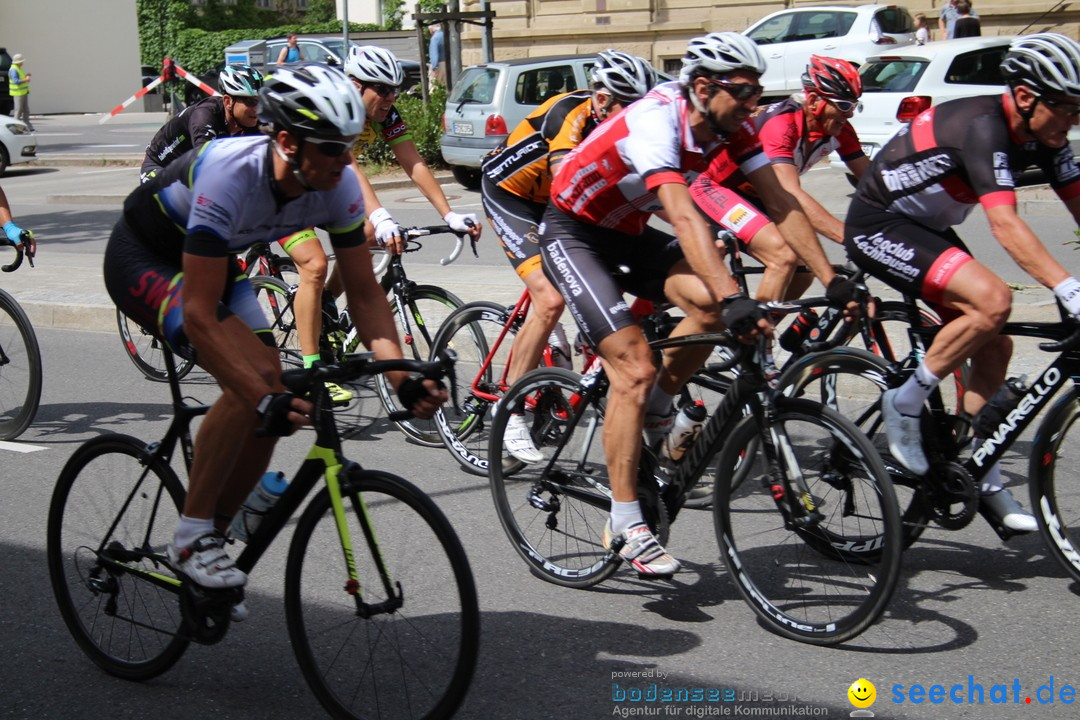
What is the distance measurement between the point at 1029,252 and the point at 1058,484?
31.9 inches


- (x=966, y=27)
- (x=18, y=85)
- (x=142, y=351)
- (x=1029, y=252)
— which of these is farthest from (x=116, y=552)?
(x=18, y=85)

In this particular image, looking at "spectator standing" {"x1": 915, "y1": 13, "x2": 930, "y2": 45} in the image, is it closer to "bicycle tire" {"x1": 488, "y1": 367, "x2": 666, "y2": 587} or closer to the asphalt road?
the asphalt road

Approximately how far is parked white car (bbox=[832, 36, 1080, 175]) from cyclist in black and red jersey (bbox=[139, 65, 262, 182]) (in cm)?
1045

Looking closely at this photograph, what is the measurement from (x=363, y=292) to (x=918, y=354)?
2247 millimetres

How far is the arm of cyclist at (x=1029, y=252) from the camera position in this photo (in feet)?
13.9

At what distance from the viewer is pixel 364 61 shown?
649cm

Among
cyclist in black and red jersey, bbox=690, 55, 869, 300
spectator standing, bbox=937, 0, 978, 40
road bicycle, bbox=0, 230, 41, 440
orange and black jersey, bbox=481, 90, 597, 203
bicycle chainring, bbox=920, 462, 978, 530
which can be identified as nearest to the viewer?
bicycle chainring, bbox=920, 462, 978, 530

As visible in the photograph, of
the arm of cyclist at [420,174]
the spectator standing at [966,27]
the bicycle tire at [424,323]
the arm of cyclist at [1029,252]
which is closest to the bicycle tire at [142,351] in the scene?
the bicycle tire at [424,323]

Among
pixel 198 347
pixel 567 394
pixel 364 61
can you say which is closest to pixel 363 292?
pixel 198 347

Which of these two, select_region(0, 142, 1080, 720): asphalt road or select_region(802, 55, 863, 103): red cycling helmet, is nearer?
select_region(0, 142, 1080, 720): asphalt road

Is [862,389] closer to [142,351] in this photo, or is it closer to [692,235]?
[692,235]

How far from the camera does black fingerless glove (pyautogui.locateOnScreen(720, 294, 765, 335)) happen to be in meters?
3.89

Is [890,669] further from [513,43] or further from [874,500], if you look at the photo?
[513,43]

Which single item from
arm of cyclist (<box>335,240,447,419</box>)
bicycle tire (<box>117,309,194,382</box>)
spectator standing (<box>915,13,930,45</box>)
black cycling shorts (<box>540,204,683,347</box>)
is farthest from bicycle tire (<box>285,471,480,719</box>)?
spectator standing (<box>915,13,930,45</box>)
